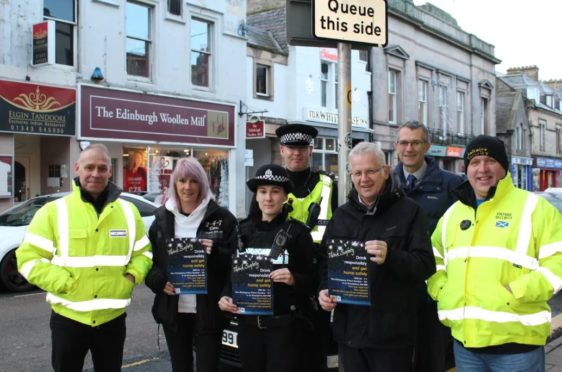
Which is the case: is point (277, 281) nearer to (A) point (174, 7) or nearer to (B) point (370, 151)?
(B) point (370, 151)

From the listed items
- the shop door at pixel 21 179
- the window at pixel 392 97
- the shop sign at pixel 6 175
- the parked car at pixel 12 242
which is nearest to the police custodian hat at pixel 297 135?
the parked car at pixel 12 242

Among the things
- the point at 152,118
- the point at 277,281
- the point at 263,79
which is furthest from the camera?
the point at 263,79

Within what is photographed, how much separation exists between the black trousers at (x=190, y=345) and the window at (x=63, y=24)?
1307 cm

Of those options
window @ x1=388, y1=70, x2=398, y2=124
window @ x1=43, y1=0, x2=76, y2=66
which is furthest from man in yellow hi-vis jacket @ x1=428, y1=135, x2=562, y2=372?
window @ x1=388, y1=70, x2=398, y2=124

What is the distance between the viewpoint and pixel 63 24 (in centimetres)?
1552

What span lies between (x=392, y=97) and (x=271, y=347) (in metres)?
25.7

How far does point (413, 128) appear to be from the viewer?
15.0 feet

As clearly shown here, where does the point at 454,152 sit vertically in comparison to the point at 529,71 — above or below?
below

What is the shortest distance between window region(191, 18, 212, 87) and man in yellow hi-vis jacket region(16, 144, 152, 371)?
1563cm

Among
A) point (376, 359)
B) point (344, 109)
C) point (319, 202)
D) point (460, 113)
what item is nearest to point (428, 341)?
point (376, 359)

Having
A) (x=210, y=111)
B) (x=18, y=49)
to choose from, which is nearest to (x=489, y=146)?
(x=18, y=49)

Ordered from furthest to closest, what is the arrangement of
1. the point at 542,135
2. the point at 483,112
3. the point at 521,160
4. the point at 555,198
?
the point at 542,135 → the point at 521,160 → the point at 483,112 → the point at 555,198

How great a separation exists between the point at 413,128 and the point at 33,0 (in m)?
13.0

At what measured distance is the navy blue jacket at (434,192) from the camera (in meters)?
4.35
